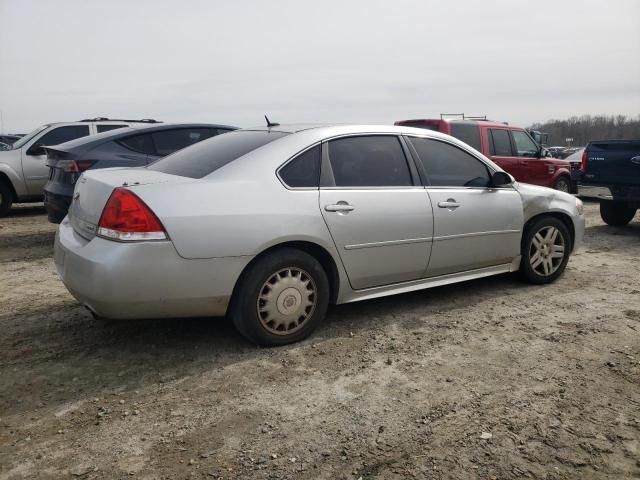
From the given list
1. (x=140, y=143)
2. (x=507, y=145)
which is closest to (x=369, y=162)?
(x=140, y=143)

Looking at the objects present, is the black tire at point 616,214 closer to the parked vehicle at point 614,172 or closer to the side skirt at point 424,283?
the parked vehicle at point 614,172

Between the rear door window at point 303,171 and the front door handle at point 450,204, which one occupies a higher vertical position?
the rear door window at point 303,171

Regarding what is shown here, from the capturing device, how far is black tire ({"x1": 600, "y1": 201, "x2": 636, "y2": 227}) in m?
9.04

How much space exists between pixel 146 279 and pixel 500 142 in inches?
311

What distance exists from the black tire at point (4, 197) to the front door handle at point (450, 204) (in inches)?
327

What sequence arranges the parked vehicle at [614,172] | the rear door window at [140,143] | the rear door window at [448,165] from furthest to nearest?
the parked vehicle at [614,172] → the rear door window at [140,143] → the rear door window at [448,165]

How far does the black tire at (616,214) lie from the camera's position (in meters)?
9.04

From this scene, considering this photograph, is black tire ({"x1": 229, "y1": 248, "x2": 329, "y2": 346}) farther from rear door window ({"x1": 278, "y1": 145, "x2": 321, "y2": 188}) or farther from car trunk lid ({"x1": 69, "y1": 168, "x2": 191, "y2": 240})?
car trunk lid ({"x1": 69, "y1": 168, "x2": 191, "y2": 240})

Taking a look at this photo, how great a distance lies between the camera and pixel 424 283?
4.45m

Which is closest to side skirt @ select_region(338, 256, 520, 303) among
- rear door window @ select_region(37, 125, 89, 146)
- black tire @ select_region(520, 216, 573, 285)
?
black tire @ select_region(520, 216, 573, 285)

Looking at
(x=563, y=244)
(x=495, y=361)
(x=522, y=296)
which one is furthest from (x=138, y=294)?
(x=563, y=244)

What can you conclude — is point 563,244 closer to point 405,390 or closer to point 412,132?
point 412,132

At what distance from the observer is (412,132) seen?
4535 mm

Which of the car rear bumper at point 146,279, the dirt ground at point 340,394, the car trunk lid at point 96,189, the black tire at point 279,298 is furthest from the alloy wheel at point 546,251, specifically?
the car trunk lid at point 96,189
